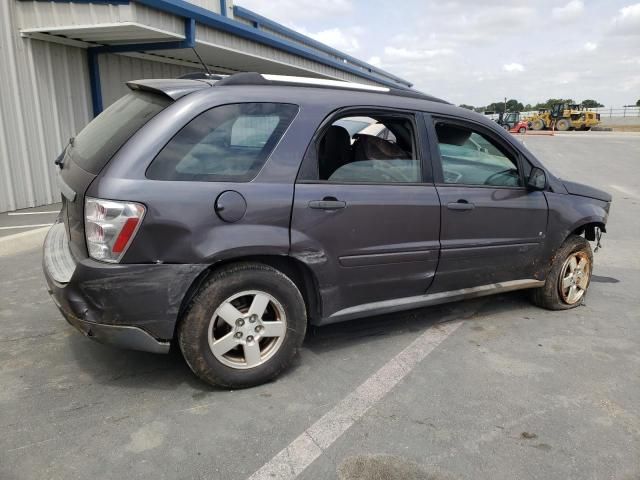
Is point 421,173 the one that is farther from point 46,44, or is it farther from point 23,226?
point 46,44

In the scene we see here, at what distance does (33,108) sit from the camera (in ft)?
27.0

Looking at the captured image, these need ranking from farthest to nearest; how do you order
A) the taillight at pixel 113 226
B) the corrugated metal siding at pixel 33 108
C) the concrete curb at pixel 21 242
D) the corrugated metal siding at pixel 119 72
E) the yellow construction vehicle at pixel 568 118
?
1. the yellow construction vehicle at pixel 568 118
2. the corrugated metal siding at pixel 119 72
3. the corrugated metal siding at pixel 33 108
4. the concrete curb at pixel 21 242
5. the taillight at pixel 113 226

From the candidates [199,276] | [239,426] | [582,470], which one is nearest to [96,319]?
[199,276]

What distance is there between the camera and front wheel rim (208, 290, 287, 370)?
298 centimetres

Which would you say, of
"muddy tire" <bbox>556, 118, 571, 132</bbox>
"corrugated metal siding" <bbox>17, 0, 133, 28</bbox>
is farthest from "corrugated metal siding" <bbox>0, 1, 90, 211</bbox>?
"muddy tire" <bbox>556, 118, 571, 132</bbox>

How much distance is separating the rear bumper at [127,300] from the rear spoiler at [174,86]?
1.00 metres

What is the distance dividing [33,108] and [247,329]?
23.3 ft

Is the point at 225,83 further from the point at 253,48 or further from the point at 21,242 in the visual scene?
the point at 253,48

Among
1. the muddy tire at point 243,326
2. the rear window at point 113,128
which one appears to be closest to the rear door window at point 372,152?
the muddy tire at point 243,326

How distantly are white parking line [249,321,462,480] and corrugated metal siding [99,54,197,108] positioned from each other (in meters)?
8.32

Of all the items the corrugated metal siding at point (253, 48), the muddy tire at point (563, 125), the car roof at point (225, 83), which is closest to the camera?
the car roof at point (225, 83)

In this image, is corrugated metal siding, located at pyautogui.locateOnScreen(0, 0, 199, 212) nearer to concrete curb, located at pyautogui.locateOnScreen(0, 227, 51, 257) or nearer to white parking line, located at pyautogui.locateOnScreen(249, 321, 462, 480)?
concrete curb, located at pyautogui.locateOnScreen(0, 227, 51, 257)

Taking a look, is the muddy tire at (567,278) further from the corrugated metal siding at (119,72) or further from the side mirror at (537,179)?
the corrugated metal siding at (119,72)

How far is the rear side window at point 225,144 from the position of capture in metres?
2.83
